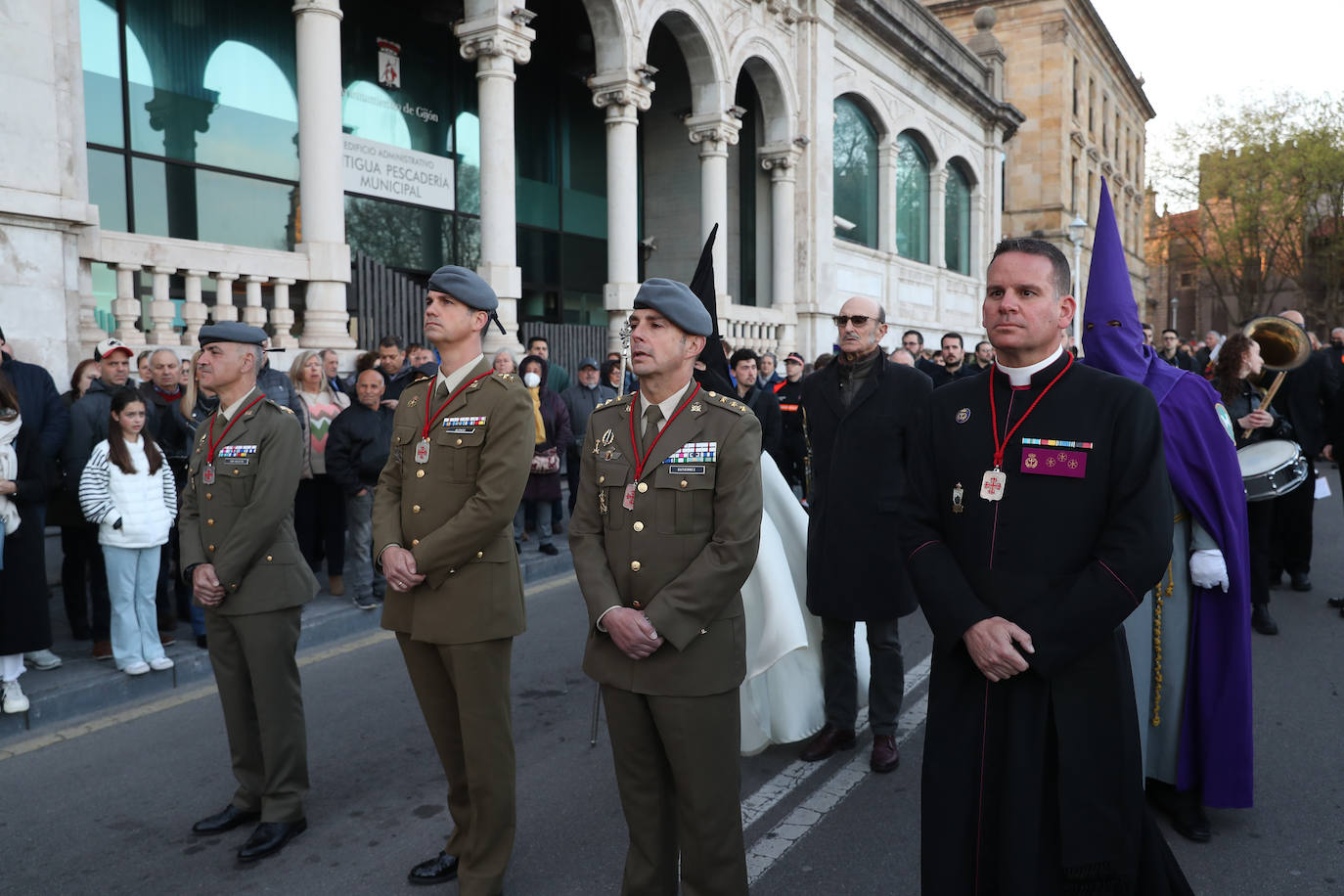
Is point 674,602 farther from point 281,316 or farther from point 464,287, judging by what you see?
point 281,316

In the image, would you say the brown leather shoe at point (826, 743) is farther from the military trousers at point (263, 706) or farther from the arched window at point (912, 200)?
the arched window at point (912, 200)

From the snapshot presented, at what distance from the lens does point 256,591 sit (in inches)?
153

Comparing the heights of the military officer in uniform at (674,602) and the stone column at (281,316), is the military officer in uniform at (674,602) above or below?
below

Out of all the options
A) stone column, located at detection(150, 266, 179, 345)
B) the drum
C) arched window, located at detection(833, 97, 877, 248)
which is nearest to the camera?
the drum

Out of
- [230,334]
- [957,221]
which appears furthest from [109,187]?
[957,221]

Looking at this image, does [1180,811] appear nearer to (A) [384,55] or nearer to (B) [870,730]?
(B) [870,730]

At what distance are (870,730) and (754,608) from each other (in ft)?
3.64

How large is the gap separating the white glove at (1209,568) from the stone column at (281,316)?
8879 mm

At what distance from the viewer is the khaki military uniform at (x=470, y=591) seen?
334 cm

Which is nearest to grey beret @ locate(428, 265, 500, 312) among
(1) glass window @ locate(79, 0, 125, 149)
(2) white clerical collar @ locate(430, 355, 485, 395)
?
(2) white clerical collar @ locate(430, 355, 485, 395)

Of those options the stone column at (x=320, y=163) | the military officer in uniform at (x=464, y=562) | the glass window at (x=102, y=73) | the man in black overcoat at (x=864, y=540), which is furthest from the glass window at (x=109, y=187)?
the man in black overcoat at (x=864, y=540)

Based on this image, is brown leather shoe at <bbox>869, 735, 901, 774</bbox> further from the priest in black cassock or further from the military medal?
the military medal

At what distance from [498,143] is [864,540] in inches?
383

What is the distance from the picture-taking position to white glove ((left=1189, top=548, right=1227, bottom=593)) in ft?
12.5
